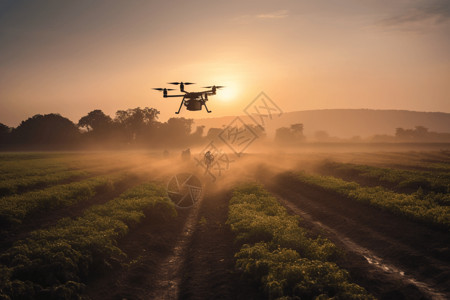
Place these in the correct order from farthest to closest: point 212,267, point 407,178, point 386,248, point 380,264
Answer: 1. point 407,178
2. point 386,248
3. point 212,267
4. point 380,264

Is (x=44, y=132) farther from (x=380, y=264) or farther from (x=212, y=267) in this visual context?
(x=380, y=264)

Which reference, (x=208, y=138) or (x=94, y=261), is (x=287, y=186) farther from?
(x=208, y=138)

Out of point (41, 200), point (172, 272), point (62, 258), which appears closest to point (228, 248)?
point (172, 272)

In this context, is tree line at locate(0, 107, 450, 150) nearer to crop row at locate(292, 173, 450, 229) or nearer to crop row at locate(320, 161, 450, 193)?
crop row at locate(320, 161, 450, 193)

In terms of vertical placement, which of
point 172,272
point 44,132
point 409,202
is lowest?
point 172,272

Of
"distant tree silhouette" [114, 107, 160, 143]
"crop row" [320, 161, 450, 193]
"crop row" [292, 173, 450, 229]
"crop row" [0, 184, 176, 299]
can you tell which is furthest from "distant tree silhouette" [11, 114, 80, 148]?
"crop row" [292, 173, 450, 229]

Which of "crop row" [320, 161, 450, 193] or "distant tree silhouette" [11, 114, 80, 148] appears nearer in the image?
"crop row" [320, 161, 450, 193]
